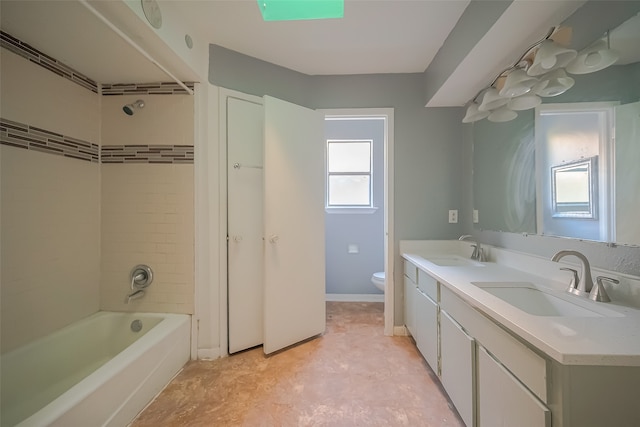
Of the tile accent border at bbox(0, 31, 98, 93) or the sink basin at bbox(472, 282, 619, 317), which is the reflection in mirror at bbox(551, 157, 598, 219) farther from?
the tile accent border at bbox(0, 31, 98, 93)

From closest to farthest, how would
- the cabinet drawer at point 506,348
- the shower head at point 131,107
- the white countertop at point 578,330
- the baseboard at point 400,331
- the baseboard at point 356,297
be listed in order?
the white countertop at point 578,330
the cabinet drawer at point 506,348
the shower head at point 131,107
the baseboard at point 400,331
the baseboard at point 356,297

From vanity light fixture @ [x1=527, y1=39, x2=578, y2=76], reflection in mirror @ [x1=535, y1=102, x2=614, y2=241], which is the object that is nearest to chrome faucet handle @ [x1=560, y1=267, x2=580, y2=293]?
reflection in mirror @ [x1=535, y1=102, x2=614, y2=241]

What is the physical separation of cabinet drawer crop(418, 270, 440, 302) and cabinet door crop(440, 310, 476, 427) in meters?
0.12

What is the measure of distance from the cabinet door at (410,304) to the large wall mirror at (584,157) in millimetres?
781

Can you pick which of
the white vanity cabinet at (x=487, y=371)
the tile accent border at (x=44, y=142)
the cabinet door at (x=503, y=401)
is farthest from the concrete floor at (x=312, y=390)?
the tile accent border at (x=44, y=142)

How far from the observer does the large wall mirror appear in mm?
951

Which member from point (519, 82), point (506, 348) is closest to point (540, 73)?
point (519, 82)

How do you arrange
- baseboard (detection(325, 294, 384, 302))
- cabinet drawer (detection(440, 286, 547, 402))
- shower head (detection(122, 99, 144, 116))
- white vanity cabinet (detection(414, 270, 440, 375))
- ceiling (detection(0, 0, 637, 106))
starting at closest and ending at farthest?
cabinet drawer (detection(440, 286, 547, 402)) → ceiling (detection(0, 0, 637, 106)) → white vanity cabinet (detection(414, 270, 440, 375)) → shower head (detection(122, 99, 144, 116)) → baseboard (detection(325, 294, 384, 302))

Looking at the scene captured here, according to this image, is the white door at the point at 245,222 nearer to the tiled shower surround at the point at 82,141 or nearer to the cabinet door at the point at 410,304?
the tiled shower surround at the point at 82,141

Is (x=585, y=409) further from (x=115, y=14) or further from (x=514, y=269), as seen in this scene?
(x=115, y=14)

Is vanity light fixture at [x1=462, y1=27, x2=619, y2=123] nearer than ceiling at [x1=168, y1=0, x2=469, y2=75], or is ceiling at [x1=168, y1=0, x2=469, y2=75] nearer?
vanity light fixture at [x1=462, y1=27, x2=619, y2=123]

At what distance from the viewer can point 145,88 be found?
1.81 m

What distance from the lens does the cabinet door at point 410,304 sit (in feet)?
6.15

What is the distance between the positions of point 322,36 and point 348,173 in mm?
1769
